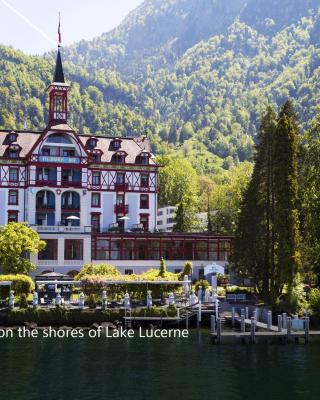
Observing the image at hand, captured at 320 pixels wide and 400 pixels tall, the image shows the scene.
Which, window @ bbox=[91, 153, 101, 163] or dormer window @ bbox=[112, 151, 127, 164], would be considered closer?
window @ bbox=[91, 153, 101, 163]

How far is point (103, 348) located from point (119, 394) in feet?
46.7

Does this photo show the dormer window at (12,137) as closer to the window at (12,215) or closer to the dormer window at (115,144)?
the window at (12,215)

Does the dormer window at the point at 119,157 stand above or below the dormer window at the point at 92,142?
below

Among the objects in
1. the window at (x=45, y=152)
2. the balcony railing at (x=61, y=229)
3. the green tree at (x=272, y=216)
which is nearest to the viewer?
the green tree at (x=272, y=216)

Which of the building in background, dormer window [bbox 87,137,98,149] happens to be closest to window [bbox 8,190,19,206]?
dormer window [bbox 87,137,98,149]

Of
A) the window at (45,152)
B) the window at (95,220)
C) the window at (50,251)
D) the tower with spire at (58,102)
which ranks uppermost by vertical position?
A: the tower with spire at (58,102)

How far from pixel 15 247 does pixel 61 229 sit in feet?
36.3

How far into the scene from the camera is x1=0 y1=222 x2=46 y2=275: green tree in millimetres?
83812

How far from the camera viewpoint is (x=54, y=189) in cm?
9775

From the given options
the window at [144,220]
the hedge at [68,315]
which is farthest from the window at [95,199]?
the hedge at [68,315]

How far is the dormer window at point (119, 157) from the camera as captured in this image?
10401 cm

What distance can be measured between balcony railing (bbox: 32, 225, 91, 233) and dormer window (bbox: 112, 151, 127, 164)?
42.4 ft

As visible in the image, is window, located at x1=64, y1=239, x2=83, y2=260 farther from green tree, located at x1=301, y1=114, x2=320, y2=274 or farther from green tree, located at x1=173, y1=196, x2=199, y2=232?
green tree, located at x1=301, y1=114, x2=320, y2=274

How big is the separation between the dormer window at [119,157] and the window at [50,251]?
16330 millimetres
